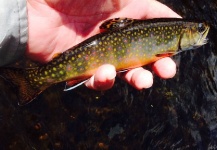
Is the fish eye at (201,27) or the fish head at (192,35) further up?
the fish eye at (201,27)

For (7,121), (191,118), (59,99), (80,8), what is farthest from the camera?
(191,118)

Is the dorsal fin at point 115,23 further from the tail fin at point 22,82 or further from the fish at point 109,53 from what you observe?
the tail fin at point 22,82

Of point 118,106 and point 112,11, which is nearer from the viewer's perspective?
point 112,11

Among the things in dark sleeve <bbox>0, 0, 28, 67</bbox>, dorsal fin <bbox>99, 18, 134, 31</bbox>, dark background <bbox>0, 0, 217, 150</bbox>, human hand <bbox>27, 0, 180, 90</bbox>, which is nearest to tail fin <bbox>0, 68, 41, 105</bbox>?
dark sleeve <bbox>0, 0, 28, 67</bbox>

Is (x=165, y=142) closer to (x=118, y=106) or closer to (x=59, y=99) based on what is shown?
(x=118, y=106)

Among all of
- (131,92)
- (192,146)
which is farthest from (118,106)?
(192,146)

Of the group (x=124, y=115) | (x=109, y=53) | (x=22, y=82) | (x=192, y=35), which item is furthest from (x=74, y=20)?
(x=124, y=115)

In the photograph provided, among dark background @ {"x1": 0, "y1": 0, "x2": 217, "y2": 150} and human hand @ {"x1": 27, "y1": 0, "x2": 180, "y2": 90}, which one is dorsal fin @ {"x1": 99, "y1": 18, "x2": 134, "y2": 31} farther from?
dark background @ {"x1": 0, "y1": 0, "x2": 217, "y2": 150}

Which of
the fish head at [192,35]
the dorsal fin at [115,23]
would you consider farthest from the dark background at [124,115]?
the dorsal fin at [115,23]
